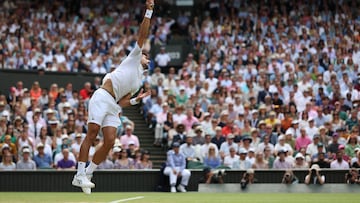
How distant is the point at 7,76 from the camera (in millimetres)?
28609

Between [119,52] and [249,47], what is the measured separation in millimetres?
4886

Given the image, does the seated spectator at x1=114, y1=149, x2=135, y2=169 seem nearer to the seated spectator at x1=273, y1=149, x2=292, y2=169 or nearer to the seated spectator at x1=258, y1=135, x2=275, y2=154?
the seated spectator at x1=258, y1=135, x2=275, y2=154

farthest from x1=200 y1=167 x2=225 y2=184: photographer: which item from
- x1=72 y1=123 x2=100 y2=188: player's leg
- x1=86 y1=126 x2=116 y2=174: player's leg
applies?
x1=72 y1=123 x2=100 y2=188: player's leg

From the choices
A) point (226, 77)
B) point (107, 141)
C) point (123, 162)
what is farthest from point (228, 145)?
point (107, 141)

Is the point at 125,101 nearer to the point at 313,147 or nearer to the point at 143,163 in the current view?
the point at 143,163

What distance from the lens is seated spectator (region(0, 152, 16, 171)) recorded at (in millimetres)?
22422

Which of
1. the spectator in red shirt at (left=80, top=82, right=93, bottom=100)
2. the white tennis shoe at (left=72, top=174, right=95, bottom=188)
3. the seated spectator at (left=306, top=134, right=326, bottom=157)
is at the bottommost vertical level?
the white tennis shoe at (left=72, top=174, right=95, bottom=188)

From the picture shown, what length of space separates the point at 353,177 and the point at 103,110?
901 centimetres

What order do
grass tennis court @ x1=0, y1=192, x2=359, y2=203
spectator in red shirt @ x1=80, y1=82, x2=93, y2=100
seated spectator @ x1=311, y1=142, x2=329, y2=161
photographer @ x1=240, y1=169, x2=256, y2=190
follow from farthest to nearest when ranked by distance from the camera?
spectator in red shirt @ x1=80, y1=82, x2=93, y2=100, seated spectator @ x1=311, y1=142, x2=329, y2=161, photographer @ x1=240, y1=169, x2=256, y2=190, grass tennis court @ x1=0, y1=192, x2=359, y2=203

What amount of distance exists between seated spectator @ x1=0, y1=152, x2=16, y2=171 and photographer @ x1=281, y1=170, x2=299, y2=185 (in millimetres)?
7033

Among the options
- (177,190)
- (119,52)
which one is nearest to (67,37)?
(119,52)

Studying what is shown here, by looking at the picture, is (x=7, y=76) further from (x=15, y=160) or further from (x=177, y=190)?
(x=177, y=190)

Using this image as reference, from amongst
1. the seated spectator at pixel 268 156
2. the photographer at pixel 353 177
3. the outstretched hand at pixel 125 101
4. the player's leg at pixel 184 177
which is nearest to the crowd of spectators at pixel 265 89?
the seated spectator at pixel 268 156

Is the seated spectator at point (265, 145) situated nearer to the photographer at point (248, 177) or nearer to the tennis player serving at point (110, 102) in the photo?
the photographer at point (248, 177)
